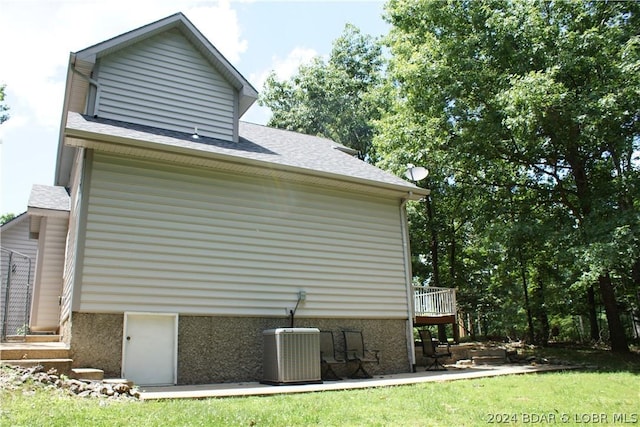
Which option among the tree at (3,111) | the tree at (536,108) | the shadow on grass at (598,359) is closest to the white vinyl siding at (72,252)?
the tree at (536,108)

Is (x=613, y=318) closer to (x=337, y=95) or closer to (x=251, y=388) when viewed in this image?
(x=251, y=388)

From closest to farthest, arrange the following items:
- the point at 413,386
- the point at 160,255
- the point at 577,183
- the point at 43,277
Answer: the point at 413,386, the point at 160,255, the point at 43,277, the point at 577,183

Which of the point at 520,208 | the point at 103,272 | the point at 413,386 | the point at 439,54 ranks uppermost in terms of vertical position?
the point at 439,54

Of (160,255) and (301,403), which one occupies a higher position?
(160,255)

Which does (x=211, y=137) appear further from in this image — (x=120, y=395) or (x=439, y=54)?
(x=439, y=54)

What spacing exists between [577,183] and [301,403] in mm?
12471

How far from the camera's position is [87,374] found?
7.21 meters

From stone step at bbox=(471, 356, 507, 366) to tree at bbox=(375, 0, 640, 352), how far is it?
292 centimetres

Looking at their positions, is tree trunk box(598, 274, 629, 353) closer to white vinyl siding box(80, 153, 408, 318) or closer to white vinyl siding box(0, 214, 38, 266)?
white vinyl siding box(80, 153, 408, 318)

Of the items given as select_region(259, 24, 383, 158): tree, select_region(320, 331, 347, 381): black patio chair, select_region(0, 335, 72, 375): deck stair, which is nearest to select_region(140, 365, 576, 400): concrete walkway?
select_region(320, 331, 347, 381): black patio chair

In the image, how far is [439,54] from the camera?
51.4 feet

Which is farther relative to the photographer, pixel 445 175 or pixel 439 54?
pixel 445 175

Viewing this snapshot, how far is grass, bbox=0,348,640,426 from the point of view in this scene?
4.94m

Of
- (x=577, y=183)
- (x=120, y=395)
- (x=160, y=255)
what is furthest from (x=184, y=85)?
(x=577, y=183)
